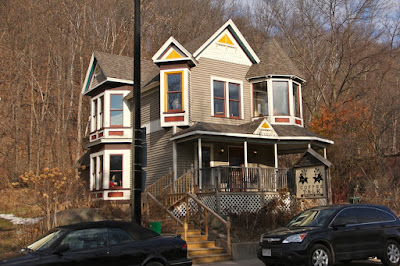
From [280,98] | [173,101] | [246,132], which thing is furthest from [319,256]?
[280,98]

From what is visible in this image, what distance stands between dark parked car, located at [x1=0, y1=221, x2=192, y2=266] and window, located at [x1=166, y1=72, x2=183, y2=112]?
12380mm

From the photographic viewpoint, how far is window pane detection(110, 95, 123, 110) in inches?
986

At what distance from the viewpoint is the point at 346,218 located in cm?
1103

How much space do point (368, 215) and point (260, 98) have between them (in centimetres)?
1348

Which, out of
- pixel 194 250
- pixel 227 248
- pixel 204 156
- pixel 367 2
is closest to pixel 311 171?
pixel 227 248

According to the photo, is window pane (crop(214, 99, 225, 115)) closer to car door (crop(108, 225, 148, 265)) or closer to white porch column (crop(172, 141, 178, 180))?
white porch column (crop(172, 141, 178, 180))

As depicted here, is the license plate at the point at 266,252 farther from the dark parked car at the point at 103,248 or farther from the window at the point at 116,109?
the window at the point at 116,109

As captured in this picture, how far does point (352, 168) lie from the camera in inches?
1020

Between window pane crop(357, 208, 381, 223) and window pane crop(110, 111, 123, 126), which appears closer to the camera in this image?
window pane crop(357, 208, 381, 223)

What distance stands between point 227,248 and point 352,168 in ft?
48.3

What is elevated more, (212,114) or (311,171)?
(212,114)

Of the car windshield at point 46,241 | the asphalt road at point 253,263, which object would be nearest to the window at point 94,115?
the asphalt road at point 253,263

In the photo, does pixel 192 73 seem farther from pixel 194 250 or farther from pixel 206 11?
pixel 206 11

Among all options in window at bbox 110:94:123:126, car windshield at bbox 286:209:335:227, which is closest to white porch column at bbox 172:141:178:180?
window at bbox 110:94:123:126
